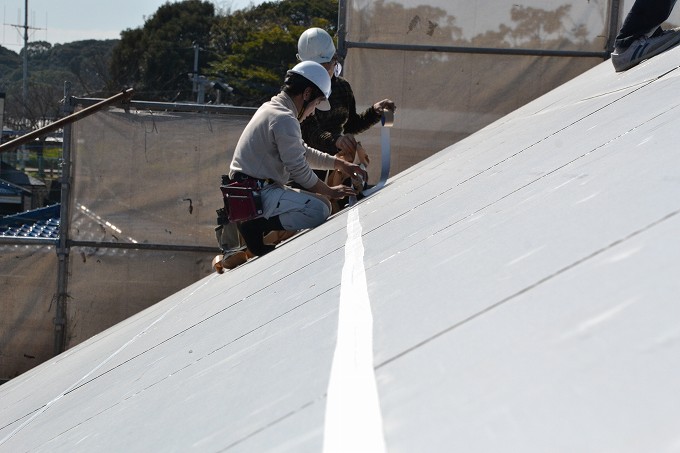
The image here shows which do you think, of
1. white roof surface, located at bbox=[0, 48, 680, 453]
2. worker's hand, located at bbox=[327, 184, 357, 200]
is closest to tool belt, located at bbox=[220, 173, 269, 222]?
worker's hand, located at bbox=[327, 184, 357, 200]

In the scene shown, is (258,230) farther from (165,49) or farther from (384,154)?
(165,49)

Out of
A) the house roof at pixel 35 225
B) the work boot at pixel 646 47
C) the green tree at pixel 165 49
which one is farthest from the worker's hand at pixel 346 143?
the green tree at pixel 165 49

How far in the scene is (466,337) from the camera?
1.51 metres

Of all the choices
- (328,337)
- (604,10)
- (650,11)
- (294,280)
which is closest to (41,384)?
(294,280)

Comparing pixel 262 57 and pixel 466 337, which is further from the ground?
pixel 262 57

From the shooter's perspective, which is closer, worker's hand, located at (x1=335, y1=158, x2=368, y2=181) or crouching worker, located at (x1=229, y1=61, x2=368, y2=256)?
crouching worker, located at (x1=229, y1=61, x2=368, y2=256)

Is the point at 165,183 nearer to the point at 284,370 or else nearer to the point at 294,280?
the point at 294,280

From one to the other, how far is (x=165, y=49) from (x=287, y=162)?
48.7 metres

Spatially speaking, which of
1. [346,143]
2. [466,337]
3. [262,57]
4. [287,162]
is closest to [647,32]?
[346,143]

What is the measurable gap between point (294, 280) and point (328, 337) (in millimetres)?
1403

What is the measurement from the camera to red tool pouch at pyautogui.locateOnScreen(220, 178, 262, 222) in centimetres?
544

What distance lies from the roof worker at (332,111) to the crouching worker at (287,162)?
718mm

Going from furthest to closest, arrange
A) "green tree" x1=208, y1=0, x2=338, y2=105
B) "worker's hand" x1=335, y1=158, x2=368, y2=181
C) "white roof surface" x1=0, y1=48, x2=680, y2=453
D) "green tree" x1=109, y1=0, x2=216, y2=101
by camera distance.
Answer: "green tree" x1=109, y1=0, x2=216, y2=101 < "green tree" x1=208, y1=0, x2=338, y2=105 < "worker's hand" x1=335, y1=158, x2=368, y2=181 < "white roof surface" x1=0, y1=48, x2=680, y2=453

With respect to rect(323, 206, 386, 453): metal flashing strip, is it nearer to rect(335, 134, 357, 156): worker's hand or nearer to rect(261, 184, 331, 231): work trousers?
rect(261, 184, 331, 231): work trousers
